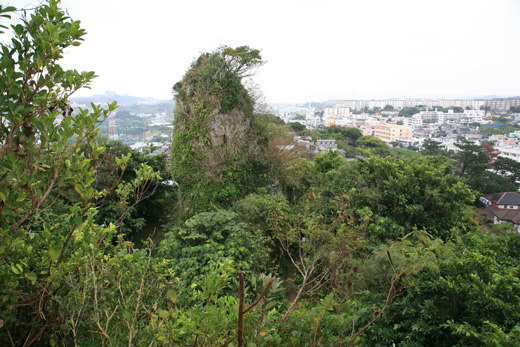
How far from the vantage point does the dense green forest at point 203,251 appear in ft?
4.08

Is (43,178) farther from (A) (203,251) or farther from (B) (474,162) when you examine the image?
(B) (474,162)

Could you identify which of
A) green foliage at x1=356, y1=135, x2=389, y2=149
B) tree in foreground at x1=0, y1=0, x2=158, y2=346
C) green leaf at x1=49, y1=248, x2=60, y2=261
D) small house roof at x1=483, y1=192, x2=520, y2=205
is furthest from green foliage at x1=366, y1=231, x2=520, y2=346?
green foliage at x1=356, y1=135, x2=389, y2=149

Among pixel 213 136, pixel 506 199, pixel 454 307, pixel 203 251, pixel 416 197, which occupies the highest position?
pixel 213 136

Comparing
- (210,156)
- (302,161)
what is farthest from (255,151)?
(302,161)

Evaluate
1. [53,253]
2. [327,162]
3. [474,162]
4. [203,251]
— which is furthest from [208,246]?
[474,162]

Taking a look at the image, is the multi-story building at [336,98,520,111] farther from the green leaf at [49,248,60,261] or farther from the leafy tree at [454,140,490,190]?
the green leaf at [49,248,60,261]

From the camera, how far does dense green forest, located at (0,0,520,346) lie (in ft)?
4.08

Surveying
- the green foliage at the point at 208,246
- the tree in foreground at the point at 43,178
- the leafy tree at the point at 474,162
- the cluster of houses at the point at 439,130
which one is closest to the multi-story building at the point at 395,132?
the cluster of houses at the point at 439,130

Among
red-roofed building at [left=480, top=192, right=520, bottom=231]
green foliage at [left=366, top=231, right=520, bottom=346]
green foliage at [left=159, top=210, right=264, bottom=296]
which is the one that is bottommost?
red-roofed building at [left=480, top=192, right=520, bottom=231]

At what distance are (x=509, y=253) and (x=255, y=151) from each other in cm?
672

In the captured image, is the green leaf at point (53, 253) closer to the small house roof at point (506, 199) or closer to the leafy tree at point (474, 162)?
the leafy tree at point (474, 162)

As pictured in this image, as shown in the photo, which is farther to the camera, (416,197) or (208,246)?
(416,197)

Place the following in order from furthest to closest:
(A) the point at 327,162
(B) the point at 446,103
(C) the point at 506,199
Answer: (B) the point at 446,103, (C) the point at 506,199, (A) the point at 327,162

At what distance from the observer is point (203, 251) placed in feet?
16.3
